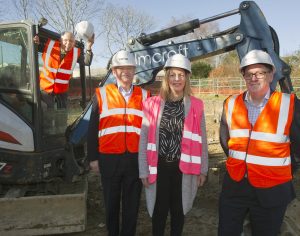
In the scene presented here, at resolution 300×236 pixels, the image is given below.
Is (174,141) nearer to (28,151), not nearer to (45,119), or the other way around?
(28,151)

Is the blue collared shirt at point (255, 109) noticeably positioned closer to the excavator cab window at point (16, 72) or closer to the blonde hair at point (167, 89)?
the blonde hair at point (167, 89)

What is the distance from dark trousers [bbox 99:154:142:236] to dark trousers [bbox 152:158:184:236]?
0.25 m

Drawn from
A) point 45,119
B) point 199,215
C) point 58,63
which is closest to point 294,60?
point 199,215

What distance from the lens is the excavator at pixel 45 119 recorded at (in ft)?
12.9

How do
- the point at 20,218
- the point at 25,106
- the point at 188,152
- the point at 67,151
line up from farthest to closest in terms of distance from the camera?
the point at 67,151 → the point at 25,106 → the point at 20,218 → the point at 188,152

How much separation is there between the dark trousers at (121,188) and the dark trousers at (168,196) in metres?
0.25

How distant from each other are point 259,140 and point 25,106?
280cm

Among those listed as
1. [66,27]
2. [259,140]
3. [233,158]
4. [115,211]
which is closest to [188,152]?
[233,158]

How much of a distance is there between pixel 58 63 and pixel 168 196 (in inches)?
87.0

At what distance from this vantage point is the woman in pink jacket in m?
3.05

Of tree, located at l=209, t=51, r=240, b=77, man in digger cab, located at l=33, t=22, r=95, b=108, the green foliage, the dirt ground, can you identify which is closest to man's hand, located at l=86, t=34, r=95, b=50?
man in digger cab, located at l=33, t=22, r=95, b=108

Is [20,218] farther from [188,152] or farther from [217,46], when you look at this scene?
[217,46]

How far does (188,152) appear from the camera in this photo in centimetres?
303

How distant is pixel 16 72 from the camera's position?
14.1 ft
